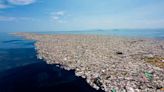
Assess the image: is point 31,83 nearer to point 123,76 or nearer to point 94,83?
point 94,83

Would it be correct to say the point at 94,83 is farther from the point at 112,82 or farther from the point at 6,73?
the point at 6,73

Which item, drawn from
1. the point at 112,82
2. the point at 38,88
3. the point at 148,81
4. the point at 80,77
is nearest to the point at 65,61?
the point at 80,77

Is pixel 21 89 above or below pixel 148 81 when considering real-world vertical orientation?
below

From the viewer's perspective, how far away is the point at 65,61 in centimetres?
3875

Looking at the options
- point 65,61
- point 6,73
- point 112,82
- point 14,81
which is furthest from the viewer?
point 65,61

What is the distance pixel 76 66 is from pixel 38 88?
10.8 meters

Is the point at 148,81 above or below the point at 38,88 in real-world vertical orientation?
above

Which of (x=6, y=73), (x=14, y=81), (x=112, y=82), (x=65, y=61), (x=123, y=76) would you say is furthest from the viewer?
(x=65, y=61)

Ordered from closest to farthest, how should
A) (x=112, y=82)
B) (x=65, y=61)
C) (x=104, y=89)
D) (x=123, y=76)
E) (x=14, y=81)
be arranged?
(x=104, y=89) < (x=112, y=82) < (x=123, y=76) < (x=14, y=81) < (x=65, y=61)

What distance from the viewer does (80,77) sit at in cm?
2838

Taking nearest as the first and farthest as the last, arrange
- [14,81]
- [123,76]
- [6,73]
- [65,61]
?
[123,76] → [14,81] → [6,73] → [65,61]

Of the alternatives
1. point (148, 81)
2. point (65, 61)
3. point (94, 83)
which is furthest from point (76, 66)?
point (148, 81)

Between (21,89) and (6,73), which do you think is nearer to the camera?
(21,89)

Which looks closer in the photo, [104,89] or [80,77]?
[104,89]
